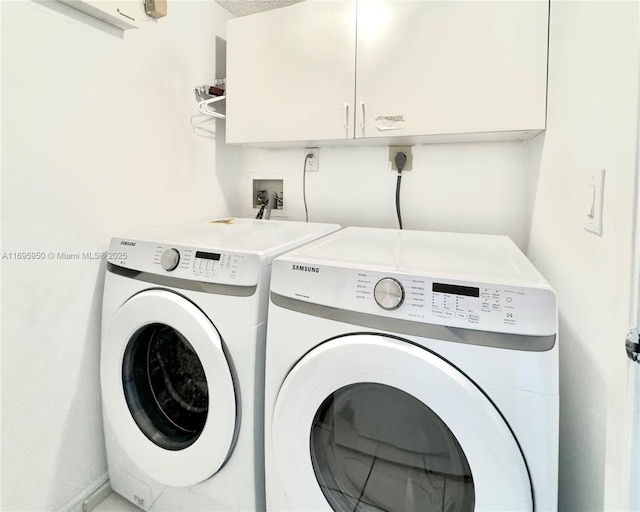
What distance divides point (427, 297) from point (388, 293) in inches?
3.1

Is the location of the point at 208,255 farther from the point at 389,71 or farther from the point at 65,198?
the point at 389,71

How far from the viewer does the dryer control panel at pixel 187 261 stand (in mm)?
917

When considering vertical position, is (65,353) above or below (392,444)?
above

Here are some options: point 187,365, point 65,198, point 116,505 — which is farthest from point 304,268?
point 116,505

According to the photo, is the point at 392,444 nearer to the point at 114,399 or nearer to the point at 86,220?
the point at 114,399

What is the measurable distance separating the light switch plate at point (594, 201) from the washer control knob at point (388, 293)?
0.41 metres

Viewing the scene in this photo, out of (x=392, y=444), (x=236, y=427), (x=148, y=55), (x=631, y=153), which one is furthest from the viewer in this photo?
(x=148, y=55)

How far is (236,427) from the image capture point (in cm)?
92

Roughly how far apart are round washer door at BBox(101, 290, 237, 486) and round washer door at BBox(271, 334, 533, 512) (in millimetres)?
200

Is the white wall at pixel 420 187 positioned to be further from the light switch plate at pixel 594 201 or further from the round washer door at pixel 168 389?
the round washer door at pixel 168 389

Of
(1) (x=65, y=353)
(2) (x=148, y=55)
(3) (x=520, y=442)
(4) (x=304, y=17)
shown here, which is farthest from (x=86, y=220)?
(3) (x=520, y=442)

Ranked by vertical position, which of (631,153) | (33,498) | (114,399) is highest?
(631,153)

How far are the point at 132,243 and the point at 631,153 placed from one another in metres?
1.22

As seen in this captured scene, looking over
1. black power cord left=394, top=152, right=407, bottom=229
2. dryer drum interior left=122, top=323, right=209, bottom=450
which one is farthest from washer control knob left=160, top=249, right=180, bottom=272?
black power cord left=394, top=152, right=407, bottom=229
